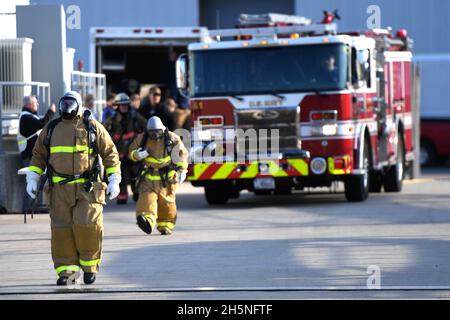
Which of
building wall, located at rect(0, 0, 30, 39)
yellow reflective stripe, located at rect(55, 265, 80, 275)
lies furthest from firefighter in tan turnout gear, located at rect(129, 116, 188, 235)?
building wall, located at rect(0, 0, 30, 39)

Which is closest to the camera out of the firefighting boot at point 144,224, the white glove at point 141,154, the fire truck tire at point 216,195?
the firefighting boot at point 144,224

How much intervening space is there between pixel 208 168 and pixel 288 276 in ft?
24.7

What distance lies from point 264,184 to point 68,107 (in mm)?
7761

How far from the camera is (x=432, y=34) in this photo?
31.7 metres

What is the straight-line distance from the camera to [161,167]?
591 inches

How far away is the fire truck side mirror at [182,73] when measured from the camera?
1844cm

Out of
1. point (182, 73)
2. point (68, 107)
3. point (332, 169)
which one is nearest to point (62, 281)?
point (68, 107)

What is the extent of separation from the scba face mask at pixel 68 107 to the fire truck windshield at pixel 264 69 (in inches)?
298

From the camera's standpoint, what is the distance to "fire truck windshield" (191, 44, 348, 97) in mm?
18156

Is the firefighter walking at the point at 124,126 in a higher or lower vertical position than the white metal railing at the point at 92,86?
lower

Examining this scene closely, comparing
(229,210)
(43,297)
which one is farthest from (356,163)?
(43,297)

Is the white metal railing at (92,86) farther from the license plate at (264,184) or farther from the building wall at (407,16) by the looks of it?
the building wall at (407,16)

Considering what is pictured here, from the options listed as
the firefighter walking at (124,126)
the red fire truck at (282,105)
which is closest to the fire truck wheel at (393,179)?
the red fire truck at (282,105)

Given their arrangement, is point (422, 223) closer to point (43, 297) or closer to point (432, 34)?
point (43, 297)
